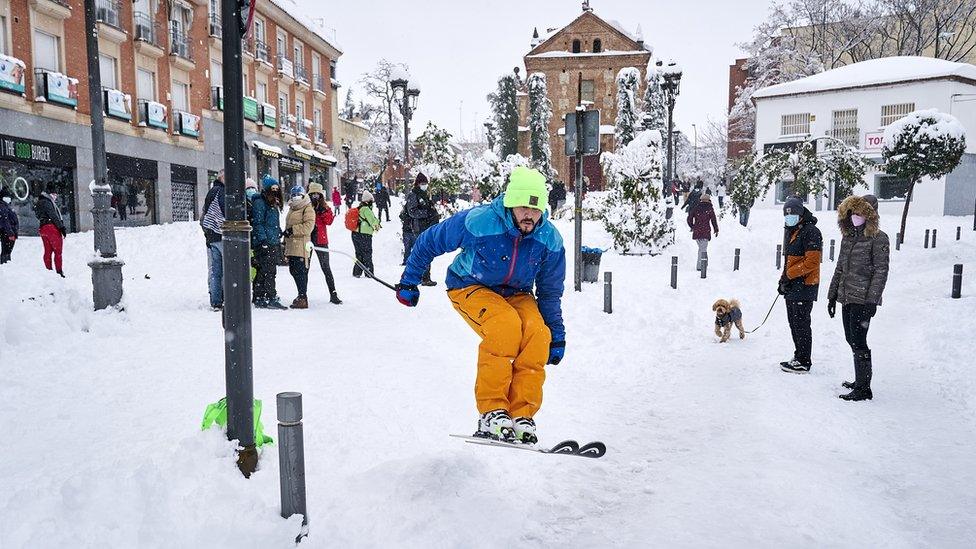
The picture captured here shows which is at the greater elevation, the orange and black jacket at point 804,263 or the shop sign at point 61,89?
the shop sign at point 61,89

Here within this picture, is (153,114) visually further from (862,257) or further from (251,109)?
(862,257)

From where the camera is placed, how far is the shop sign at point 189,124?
2638cm

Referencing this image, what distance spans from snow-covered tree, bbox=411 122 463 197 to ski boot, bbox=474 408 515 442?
55.5ft

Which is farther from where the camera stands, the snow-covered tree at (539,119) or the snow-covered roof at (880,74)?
the snow-covered tree at (539,119)

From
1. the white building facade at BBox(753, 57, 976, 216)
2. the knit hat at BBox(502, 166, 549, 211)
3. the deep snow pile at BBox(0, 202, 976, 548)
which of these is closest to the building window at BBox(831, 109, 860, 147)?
the white building facade at BBox(753, 57, 976, 216)

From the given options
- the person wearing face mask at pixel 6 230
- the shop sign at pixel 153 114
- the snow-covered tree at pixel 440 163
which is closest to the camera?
the person wearing face mask at pixel 6 230

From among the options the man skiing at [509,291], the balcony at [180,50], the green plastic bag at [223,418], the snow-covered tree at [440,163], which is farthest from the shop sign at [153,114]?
the man skiing at [509,291]

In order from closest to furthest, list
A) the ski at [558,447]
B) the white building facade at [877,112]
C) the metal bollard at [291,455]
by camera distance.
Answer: the metal bollard at [291,455]
the ski at [558,447]
the white building facade at [877,112]

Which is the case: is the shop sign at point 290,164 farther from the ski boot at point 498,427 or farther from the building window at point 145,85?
the ski boot at point 498,427

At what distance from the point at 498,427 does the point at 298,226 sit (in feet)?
21.7

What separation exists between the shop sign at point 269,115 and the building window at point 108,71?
9.45 m

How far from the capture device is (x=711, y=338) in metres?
8.92

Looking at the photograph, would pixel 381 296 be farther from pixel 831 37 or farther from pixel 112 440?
pixel 831 37

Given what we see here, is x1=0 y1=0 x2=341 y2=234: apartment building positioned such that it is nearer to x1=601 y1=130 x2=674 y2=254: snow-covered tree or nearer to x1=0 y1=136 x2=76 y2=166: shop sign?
x1=0 y1=136 x2=76 y2=166: shop sign
